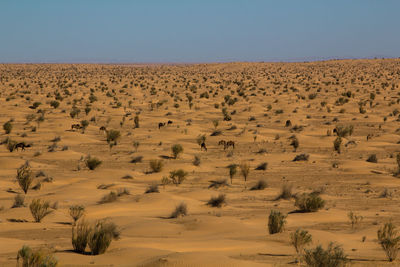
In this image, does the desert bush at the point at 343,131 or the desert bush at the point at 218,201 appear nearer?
the desert bush at the point at 218,201

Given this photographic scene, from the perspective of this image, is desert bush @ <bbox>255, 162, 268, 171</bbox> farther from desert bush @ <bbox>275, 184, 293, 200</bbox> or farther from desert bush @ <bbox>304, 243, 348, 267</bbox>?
desert bush @ <bbox>304, 243, 348, 267</bbox>

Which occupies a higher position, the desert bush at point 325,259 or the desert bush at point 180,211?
the desert bush at point 325,259

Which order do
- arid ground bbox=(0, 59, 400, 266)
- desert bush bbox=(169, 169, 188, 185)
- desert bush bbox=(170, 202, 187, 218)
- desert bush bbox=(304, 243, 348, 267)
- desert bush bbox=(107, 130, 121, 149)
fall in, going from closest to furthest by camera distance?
1. desert bush bbox=(304, 243, 348, 267)
2. arid ground bbox=(0, 59, 400, 266)
3. desert bush bbox=(170, 202, 187, 218)
4. desert bush bbox=(169, 169, 188, 185)
5. desert bush bbox=(107, 130, 121, 149)

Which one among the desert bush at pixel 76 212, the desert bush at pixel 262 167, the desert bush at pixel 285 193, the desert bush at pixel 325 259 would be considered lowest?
the desert bush at pixel 262 167

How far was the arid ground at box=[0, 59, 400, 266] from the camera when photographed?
9.55 meters

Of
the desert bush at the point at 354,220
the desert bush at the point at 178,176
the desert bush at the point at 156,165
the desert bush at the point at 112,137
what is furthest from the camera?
the desert bush at the point at 112,137

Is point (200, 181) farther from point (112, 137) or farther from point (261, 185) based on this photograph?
point (112, 137)

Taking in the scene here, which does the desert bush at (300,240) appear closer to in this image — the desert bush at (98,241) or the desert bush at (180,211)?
the desert bush at (98,241)

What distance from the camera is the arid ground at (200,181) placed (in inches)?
376

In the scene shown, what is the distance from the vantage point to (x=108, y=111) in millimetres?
39375

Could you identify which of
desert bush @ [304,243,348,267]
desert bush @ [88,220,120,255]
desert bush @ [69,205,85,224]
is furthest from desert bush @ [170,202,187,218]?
desert bush @ [304,243,348,267]

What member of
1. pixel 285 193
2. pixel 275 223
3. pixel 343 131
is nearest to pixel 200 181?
pixel 285 193

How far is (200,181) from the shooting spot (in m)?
17.5

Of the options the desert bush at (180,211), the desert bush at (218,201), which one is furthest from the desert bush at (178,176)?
the desert bush at (180,211)
